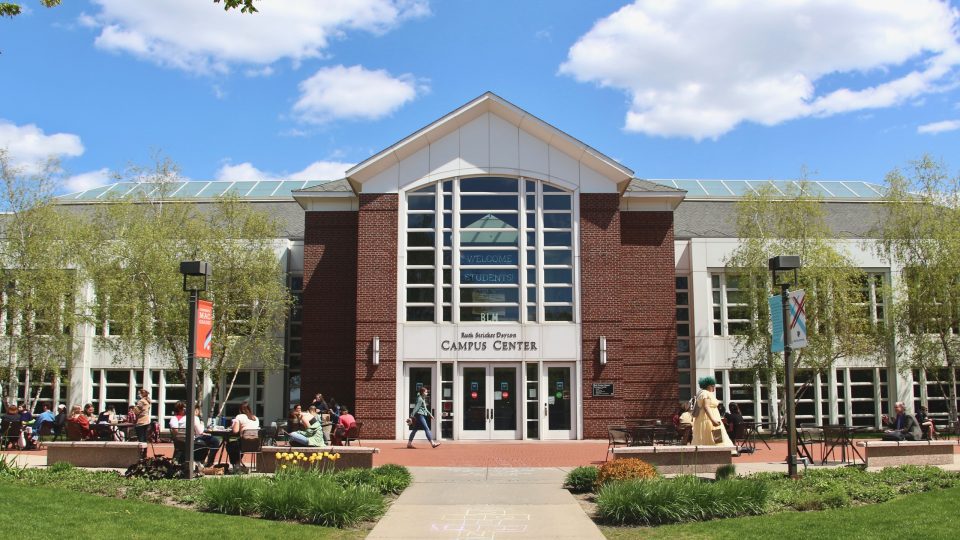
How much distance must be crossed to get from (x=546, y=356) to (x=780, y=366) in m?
7.98

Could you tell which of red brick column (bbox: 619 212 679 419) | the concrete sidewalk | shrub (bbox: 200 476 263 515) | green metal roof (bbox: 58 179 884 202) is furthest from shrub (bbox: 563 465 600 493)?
green metal roof (bbox: 58 179 884 202)

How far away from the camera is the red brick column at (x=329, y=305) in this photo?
26453 millimetres

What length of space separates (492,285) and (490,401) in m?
3.39

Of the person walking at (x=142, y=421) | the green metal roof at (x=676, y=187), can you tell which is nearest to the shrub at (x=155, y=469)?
the person walking at (x=142, y=421)

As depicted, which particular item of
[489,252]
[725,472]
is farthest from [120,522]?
[489,252]

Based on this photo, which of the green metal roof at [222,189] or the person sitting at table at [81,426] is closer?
the person sitting at table at [81,426]

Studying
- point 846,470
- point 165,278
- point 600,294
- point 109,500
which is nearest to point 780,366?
point 600,294

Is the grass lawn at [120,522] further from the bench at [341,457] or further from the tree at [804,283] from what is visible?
the tree at [804,283]

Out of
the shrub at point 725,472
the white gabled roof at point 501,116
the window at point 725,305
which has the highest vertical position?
the white gabled roof at point 501,116

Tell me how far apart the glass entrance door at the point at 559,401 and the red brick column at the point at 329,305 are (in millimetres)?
6262

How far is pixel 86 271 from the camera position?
25.7 meters

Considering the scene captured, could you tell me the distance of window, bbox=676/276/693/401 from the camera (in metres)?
29.4

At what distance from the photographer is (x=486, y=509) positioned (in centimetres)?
1167

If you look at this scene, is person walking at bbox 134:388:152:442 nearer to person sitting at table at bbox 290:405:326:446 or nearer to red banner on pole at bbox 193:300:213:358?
person sitting at table at bbox 290:405:326:446
